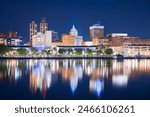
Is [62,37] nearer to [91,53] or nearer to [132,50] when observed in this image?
[132,50]

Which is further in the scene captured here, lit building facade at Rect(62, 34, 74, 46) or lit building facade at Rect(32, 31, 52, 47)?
lit building facade at Rect(62, 34, 74, 46)

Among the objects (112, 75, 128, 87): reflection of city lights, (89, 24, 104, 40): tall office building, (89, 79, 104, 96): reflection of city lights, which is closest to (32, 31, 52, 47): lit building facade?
(89, 24, 104, 40): tall office building

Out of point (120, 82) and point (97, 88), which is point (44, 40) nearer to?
point (120, 82)

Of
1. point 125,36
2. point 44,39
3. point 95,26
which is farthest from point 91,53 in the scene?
point 95,26

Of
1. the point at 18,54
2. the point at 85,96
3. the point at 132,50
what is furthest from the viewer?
the point at 132,50

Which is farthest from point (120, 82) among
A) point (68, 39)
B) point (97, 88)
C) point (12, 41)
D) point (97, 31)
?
point (97, 31)

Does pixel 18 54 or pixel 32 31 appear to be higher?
pixel 32 31

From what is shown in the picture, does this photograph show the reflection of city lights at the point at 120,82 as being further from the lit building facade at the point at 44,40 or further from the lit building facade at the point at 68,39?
the lit building facade at the point at 68,39

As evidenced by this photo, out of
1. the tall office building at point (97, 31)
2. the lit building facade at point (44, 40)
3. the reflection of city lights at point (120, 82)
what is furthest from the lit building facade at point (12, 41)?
the reflection of city lights at point (120, 82)

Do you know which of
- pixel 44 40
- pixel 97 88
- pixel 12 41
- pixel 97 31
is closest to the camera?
pixel 97 88

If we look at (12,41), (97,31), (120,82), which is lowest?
(120,82)

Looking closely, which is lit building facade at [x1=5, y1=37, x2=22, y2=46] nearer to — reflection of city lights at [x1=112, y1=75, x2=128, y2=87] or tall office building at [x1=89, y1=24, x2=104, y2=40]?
tall office building at [x1=89, y1=24, x2=104, y2=40]

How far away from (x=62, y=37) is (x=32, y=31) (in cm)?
781

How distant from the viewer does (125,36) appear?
125 feet
